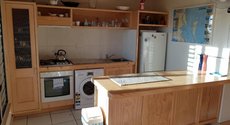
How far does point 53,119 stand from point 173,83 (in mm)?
2153

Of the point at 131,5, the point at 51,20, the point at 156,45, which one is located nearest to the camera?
the point at 51,20

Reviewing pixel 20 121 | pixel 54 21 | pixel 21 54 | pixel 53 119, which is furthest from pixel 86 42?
pixel 20 121

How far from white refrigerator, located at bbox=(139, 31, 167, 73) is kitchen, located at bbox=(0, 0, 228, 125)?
0.15 metres

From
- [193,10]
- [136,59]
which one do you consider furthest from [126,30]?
[193,10]

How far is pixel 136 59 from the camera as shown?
13.5 ft

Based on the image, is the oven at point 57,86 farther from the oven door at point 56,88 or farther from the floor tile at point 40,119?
the floor tile at point 40,119

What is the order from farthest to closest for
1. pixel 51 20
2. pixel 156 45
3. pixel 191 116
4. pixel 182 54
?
1. pixel 156 45
2. pixel 182 54
3. pixel 51 20
4. pixel 191 116

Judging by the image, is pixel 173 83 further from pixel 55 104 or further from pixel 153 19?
pixel 153 19

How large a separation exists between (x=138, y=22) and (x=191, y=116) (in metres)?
2.12

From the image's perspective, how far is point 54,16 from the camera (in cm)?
347

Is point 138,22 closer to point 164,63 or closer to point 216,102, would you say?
point 164,63

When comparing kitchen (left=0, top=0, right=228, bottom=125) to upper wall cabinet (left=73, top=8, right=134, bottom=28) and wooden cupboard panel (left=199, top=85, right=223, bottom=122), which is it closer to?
upper wall cabinet (left=73, top=8, right=134, bottom=28)

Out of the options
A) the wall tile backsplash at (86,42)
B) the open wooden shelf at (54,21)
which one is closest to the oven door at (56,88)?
the wall tile backsplash at (86,42)

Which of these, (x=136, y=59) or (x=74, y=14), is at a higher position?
(x=74, y=14)
